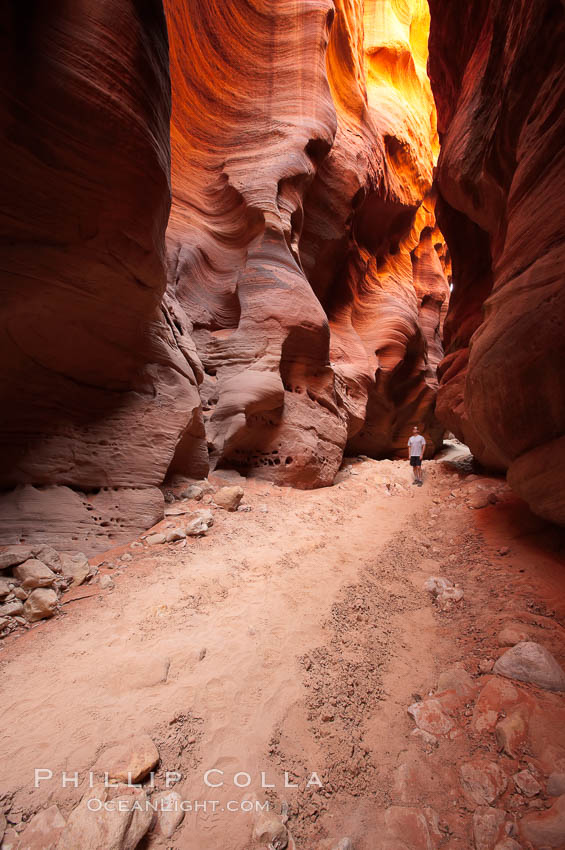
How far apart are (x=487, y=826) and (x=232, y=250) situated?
940 centimetres

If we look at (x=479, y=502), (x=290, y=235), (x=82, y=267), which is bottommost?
(x=479, y=502)

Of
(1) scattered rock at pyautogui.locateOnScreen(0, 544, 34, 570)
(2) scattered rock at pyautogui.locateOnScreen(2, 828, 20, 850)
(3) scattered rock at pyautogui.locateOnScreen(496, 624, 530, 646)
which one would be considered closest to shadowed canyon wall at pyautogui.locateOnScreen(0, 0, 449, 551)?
(1) scattered rock at pyautogui.locateOnScreen(0, 544, 34, 570)

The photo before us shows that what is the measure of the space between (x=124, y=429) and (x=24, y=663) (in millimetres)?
2474

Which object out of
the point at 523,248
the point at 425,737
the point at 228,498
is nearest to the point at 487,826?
the point at 425,737

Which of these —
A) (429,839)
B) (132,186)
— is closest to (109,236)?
(132,186)

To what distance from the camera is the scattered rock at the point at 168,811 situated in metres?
1.18

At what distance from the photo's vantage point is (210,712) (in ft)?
5.34

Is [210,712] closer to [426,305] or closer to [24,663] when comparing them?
[24,663]

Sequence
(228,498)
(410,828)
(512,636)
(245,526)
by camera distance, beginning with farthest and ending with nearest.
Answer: (228,498), (245,526), (512,636), (410,828)

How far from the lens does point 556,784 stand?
122cm

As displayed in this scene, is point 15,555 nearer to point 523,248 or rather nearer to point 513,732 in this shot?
point 513,732

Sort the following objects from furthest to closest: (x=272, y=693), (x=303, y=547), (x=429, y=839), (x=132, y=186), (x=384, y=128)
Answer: (x=384, y=128) < (x=303, y=547) < (x=132, y=186) < (x=272, y=693) < (x=429, y=839)

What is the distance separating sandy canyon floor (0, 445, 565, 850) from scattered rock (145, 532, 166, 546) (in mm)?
128

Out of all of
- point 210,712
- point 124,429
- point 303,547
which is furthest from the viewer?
point 124,429
